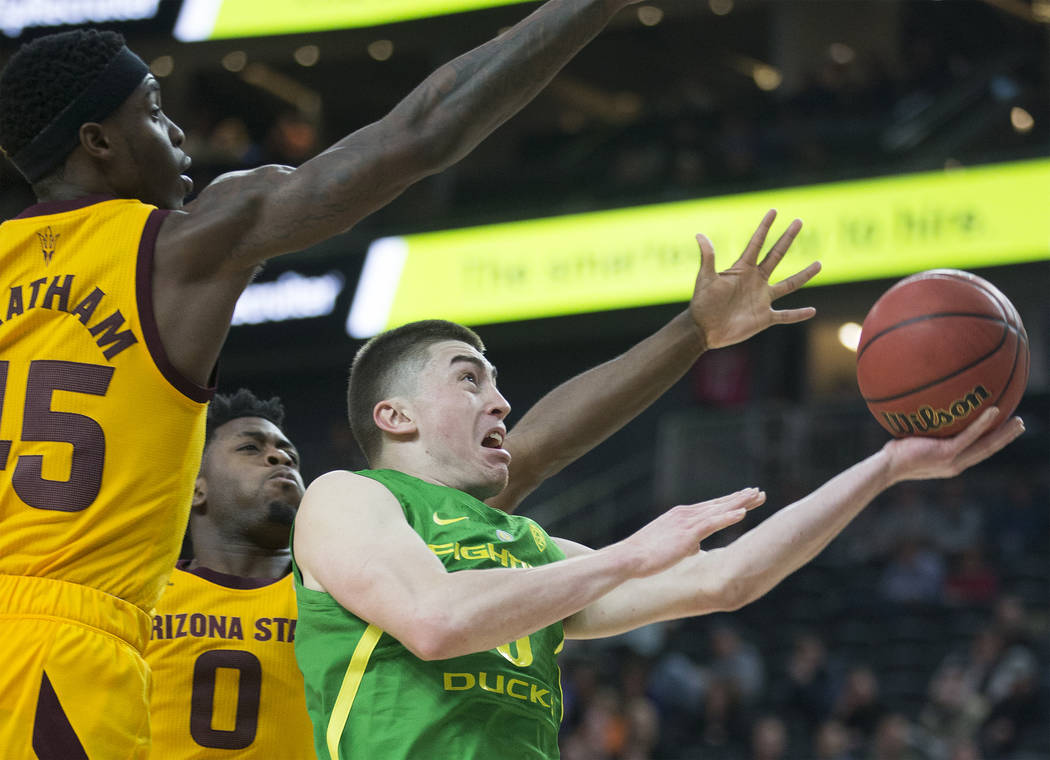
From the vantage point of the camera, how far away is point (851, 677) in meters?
11.5

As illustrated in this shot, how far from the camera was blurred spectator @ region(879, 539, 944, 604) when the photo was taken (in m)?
13.1

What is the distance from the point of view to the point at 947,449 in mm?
3150

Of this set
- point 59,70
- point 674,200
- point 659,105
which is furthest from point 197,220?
point 659,105

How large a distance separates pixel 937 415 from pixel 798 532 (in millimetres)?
428

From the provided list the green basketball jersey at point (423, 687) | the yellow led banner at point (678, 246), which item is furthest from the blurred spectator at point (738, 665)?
the green basketball jersey at point (423, 687)

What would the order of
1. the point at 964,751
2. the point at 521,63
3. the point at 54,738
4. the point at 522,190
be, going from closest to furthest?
the point at 54,738 < the point at 521,63 < the point at 964,751 < the point at 522,190

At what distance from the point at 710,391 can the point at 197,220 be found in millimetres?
16029

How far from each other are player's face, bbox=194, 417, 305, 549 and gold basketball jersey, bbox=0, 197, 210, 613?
1.09m

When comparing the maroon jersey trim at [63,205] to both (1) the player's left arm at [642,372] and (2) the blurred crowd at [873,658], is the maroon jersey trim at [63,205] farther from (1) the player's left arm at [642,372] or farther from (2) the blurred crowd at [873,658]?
(2) the blurred crowd at [873,658]

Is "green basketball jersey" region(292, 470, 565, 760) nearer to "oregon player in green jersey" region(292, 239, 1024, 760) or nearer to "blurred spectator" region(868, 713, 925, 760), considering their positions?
"oregon player in green jersey" region(292, 239, 1024, 760)

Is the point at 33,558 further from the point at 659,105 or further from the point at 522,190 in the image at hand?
the point at 659,105

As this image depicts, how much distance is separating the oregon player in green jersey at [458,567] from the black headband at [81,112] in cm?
85

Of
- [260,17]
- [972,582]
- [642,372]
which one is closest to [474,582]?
[642,372]

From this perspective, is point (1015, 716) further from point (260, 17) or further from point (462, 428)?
point (260, 17)
